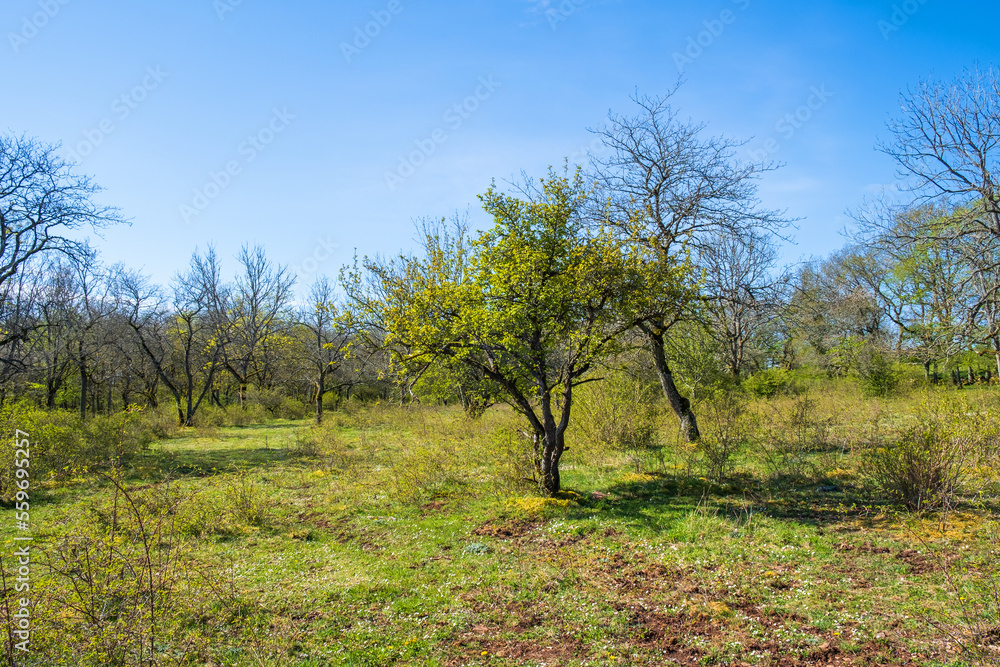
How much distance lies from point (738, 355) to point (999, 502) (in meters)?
21.8

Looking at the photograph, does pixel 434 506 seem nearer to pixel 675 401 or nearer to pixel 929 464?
pixel 675 401

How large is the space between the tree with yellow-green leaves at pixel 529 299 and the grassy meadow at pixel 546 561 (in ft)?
7.96

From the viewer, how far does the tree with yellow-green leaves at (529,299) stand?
30.1ft

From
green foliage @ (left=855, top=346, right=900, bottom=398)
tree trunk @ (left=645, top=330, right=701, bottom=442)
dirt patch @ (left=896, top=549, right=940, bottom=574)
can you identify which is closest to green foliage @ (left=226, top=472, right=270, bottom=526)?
dirt patch @ (left=896, top=549, right=940, bottom=574)

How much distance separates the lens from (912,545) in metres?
6.54

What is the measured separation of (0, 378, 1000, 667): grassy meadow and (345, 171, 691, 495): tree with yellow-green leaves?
2425 millimetres

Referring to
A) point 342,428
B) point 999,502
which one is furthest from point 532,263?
point 342,428

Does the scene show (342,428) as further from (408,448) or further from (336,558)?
(336,558)

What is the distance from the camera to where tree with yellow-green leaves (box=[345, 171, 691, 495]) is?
917 centimetres

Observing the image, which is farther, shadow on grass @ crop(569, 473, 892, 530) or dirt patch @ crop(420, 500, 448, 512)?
dirt patch @ crop(420, 500, 448, 512)

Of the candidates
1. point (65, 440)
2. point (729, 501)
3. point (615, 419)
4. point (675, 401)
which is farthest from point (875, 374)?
point (65, 440)

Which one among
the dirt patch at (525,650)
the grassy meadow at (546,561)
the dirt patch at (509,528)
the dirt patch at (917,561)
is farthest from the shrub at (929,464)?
the dirt patch at (525,650)

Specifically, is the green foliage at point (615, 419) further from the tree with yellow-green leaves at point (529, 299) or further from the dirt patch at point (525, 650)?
the dirt patch at point (525, 650)

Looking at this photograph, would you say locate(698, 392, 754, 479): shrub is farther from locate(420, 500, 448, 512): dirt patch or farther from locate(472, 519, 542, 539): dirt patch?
locate(420, 500, 448, 512): dirt patch
